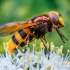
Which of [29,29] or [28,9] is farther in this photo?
[28,9]

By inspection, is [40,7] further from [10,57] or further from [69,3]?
[10,57]

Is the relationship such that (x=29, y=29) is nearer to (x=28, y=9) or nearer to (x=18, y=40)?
(x=18, y=40)

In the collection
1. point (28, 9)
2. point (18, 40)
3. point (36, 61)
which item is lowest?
point (36, 61)

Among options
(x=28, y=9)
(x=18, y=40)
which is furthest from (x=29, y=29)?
(x=28, y=9)

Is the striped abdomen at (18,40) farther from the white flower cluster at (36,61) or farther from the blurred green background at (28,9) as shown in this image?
the blurred green background at (28,9)

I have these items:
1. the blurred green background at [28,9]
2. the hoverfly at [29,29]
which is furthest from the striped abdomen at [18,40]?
the blurred green background at [28,9]

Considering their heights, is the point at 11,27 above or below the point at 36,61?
above

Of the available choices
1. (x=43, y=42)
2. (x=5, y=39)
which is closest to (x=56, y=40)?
(x=5, y=39)
